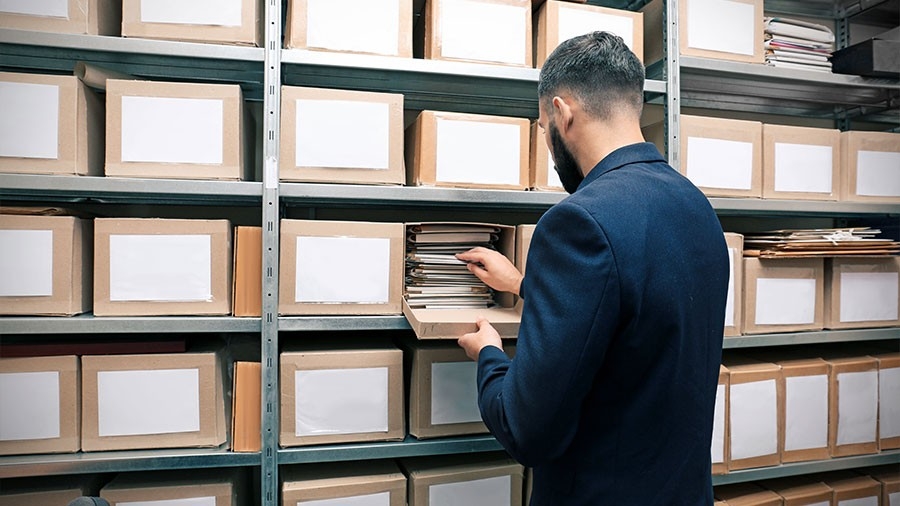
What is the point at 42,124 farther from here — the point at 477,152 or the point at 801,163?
the point at 801,163

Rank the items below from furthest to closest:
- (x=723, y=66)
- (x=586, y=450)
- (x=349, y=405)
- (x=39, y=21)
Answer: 1. (x=723, y=66)
2. (x=349, y=405)
3. (x=39, y=21)
4. (x=586, y=450)

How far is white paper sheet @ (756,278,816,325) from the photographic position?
65.4 inches

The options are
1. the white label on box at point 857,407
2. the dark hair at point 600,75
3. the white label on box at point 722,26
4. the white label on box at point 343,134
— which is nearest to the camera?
the dark hair at point 600,75

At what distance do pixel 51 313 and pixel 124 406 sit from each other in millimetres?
284

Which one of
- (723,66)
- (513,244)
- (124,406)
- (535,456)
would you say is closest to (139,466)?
(124,406)

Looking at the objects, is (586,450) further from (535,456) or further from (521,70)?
(521,70)

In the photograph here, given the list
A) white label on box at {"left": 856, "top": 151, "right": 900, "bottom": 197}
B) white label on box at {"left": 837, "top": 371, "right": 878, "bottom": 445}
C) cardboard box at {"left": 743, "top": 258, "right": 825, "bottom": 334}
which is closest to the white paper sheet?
cardboard box at {"left": 743, "top": 258, "right": 825, "bottom": 334}

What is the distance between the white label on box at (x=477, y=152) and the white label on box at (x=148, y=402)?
0.85 meters

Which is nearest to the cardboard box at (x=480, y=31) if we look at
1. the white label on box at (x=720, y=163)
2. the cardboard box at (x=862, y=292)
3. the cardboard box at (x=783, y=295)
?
the white label on box at (x=720, y=163)

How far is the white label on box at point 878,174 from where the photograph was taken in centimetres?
173

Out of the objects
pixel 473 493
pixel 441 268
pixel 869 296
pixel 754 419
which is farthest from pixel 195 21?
pixel 869 296

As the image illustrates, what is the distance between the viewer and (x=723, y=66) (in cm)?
160

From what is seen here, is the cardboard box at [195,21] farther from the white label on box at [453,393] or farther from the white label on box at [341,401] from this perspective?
the white label on box at [453,393]

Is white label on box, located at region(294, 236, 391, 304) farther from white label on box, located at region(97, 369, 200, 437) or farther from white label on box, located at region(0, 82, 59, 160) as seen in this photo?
white label on box, located at region(0, 82, 59, 160)
